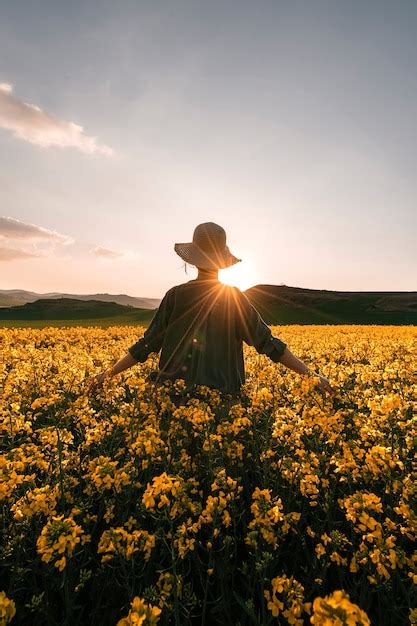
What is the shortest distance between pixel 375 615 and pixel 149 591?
5.64ft

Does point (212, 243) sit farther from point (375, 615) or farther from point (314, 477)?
point (375, 615)

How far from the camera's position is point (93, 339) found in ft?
58.5

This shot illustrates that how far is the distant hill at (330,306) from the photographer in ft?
200

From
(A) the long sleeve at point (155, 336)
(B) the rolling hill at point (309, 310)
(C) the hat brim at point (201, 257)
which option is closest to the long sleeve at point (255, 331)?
(C) the hat brim at point (201, 257)

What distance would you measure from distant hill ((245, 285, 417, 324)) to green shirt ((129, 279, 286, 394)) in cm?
5215

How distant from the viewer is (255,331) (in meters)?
5.00

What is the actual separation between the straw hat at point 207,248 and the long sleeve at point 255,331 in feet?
1.92

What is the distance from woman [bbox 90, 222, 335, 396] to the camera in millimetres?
4914

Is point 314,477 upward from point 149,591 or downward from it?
upward

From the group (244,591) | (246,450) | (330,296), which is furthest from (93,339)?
(330,296)

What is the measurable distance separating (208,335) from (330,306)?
73188mm

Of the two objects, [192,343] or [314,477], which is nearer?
[314,477]

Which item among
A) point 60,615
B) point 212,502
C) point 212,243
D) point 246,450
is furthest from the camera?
point 212,243

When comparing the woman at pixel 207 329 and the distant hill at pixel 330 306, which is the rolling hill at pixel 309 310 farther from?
the woman at pixel 207 329
